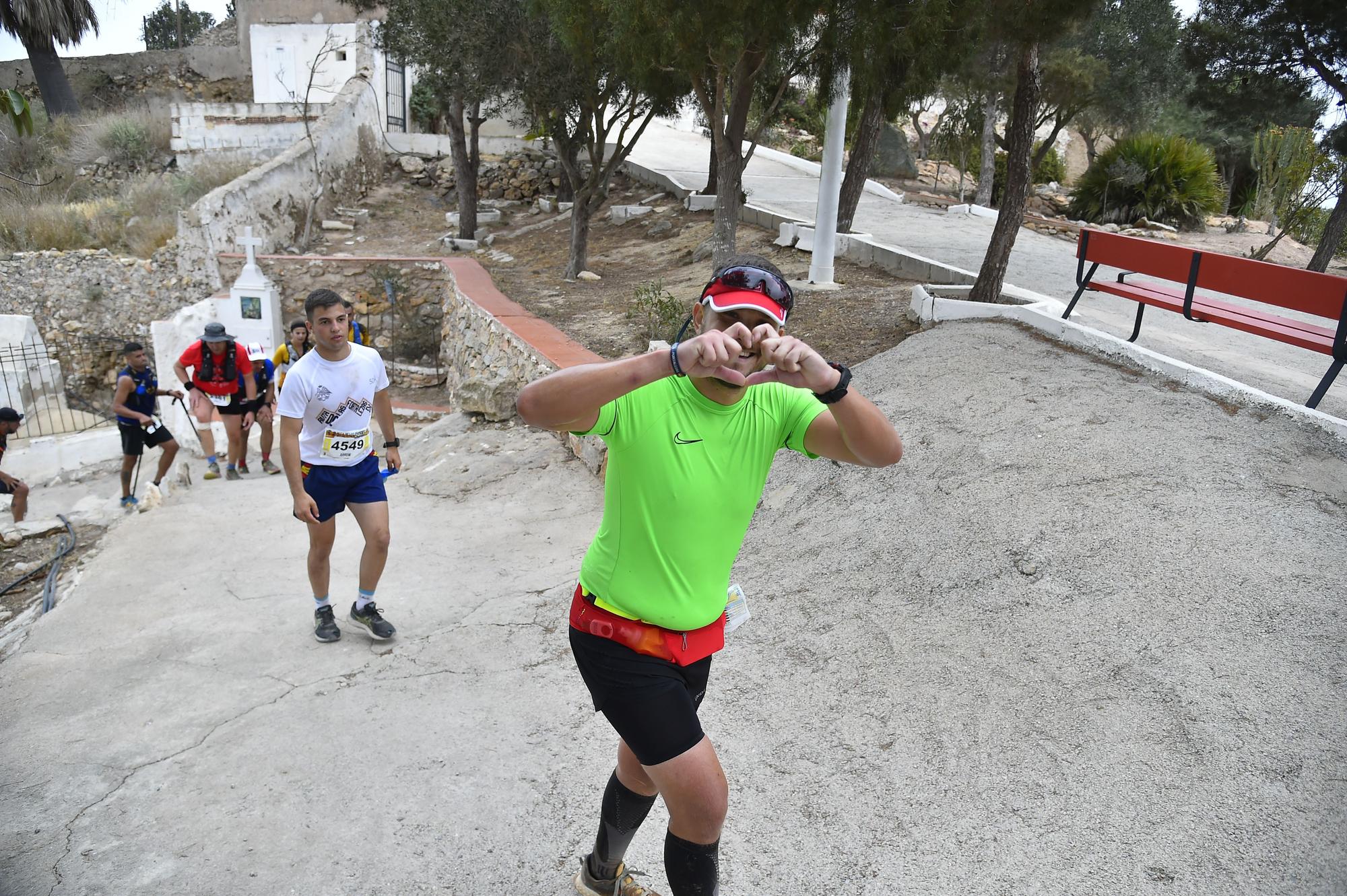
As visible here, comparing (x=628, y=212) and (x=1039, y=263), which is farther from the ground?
(x=1039, y=263)

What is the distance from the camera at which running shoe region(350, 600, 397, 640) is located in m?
4.41

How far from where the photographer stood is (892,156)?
26828 mm

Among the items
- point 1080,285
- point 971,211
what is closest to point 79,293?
point 971,211

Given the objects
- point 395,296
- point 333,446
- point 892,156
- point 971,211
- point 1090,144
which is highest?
point 1090,144

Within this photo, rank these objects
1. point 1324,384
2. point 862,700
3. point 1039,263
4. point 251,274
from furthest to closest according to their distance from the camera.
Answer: point 251,274 → point 1039,263 → point 1324,384 → point 862,700

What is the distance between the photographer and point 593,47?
1079cm

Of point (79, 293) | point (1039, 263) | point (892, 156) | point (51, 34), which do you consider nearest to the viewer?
point (1039, 263)

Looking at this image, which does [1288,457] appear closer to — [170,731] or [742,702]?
[742,702]

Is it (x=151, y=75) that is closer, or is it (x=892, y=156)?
(x=892, y=156)

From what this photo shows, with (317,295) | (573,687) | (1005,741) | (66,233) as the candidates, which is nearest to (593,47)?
(317,295)

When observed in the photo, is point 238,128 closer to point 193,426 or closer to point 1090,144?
point 193,426

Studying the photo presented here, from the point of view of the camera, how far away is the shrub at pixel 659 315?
877 centimetres

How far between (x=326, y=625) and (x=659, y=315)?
5582mm

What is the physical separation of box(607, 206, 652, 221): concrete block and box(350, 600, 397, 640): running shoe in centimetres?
1562
